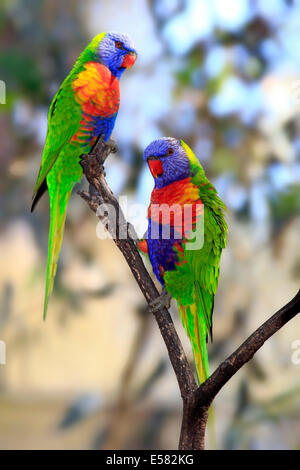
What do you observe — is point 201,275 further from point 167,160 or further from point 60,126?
point 60,126

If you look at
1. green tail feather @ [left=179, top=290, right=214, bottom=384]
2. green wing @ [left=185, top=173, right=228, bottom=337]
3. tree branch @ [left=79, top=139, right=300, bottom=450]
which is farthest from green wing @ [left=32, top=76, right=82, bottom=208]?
green tail feather @ [left=179, top=290, right=214, bottom=384]

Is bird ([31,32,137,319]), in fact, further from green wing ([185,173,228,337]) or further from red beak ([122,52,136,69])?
green wing ([185,173,228,337])

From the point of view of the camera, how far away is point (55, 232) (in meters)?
1.43

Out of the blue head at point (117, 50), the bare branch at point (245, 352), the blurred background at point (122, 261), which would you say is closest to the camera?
the bare branch at point (245, 352)

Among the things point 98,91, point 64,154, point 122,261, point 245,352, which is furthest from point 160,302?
point 122,261

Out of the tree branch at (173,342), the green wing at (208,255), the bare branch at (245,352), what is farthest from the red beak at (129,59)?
the bare branch at (245,352)

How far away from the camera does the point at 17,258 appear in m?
3.54

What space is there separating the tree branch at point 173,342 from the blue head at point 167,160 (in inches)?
6.2

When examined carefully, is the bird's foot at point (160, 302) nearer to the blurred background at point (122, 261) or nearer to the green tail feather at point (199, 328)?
the green tail feather at point (199, 328)

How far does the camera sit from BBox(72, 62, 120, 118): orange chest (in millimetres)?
1489

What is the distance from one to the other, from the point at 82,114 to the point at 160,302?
0.61m

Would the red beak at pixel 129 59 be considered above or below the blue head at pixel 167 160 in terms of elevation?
above

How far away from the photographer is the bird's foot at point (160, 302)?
55.5 inches

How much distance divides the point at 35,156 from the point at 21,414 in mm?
1759
